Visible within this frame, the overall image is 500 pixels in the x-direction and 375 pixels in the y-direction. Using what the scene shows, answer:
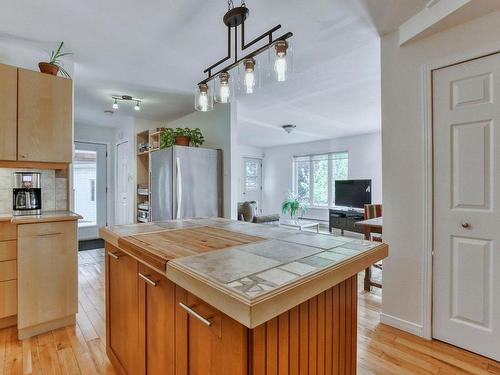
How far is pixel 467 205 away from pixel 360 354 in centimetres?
130

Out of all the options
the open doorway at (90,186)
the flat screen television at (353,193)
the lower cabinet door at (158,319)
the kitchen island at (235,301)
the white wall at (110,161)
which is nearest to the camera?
the kitchen island at (235,301)

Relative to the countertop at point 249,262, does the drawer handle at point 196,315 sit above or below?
below

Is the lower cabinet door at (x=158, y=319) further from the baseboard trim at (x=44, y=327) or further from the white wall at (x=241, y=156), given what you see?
the white wall at (x=241, y=156)

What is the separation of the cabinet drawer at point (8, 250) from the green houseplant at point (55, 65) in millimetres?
1511

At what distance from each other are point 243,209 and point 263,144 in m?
3.65

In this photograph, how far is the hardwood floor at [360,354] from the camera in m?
1.72

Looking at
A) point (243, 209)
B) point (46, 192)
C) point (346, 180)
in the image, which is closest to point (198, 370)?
point (46, 192)

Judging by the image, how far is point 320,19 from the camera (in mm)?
2014

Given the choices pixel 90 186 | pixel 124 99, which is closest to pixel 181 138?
pixel 124 99

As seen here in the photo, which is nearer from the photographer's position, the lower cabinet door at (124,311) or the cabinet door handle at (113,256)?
the lower cabinet door at (124,311)

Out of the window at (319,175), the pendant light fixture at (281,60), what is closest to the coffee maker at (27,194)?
the pendant light fixture at (281,60)

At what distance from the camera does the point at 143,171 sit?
16.8 ft

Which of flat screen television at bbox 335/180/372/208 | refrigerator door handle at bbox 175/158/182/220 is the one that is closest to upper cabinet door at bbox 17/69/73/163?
refrigerator door handle at bbox 175/158/182/220

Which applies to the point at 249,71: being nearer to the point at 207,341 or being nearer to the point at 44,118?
the point at 207,341
